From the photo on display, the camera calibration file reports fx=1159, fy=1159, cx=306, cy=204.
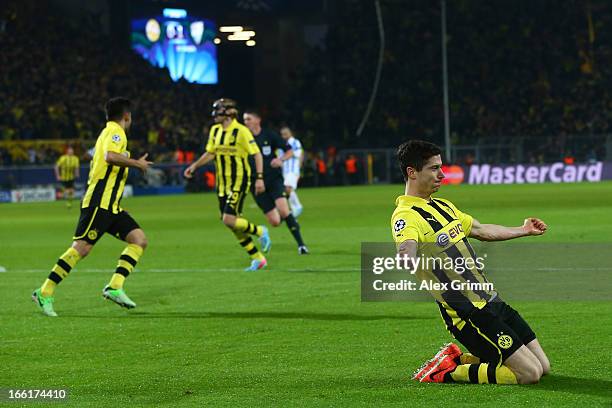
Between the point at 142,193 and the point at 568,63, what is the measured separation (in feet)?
74.3

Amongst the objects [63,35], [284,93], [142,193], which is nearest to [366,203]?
[142,193]

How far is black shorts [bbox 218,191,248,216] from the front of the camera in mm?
15602

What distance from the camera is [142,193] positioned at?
47031 millimetres

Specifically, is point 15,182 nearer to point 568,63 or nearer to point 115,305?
point 568,63

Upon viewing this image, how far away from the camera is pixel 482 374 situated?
7.21 metres

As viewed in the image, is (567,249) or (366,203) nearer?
(567,249)

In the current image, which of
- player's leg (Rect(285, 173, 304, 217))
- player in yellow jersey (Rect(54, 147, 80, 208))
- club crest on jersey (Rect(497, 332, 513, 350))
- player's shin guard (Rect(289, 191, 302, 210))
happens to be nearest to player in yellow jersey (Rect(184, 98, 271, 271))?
player's leg (Rect(285, 173, 304, 217))

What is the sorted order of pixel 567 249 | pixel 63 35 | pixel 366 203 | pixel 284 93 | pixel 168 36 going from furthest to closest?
pixel 284 93
pixel 168 36
pixel 63 35
pixel 366 203
pixel 567 249

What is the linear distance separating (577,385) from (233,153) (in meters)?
9.37

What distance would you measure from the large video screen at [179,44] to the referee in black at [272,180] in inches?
1576

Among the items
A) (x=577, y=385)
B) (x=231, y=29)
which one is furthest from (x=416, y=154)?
(x=231, y=29)

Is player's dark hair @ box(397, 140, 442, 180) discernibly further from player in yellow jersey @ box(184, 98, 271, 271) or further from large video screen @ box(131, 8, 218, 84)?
large video screen @ box(131, 8, 218, 84)

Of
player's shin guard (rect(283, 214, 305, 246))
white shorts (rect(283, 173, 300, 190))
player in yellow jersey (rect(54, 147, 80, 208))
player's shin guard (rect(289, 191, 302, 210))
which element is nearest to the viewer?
player's shin guard (rect(283, 214, 305, 246))

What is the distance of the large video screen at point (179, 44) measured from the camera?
57.4 meters
